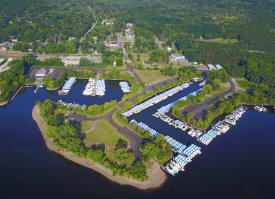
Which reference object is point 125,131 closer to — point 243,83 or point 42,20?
point 243,83

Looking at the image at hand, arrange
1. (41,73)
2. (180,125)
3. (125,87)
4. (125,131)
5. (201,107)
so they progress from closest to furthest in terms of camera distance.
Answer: (125,131) → (180,125) → (201,107) → (125,87) → (41,73)

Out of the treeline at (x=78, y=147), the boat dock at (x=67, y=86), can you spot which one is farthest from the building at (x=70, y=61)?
the treeline at (x=78, y=147)

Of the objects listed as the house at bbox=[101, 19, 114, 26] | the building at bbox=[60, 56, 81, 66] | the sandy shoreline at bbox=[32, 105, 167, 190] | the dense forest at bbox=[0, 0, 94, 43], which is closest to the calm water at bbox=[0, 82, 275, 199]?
the sandy shoreline at bbox=[32, 105, 167, 190]

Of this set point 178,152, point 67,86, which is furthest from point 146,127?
point 67,86

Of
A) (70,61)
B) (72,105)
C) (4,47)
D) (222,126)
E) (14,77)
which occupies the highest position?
(4,47)

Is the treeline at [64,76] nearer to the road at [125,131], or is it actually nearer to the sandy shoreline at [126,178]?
the road at [125,131]

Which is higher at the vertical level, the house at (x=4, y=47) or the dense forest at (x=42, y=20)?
the dense forest at (x=42, y=20)

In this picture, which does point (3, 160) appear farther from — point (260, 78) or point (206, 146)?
point (260, 78)
